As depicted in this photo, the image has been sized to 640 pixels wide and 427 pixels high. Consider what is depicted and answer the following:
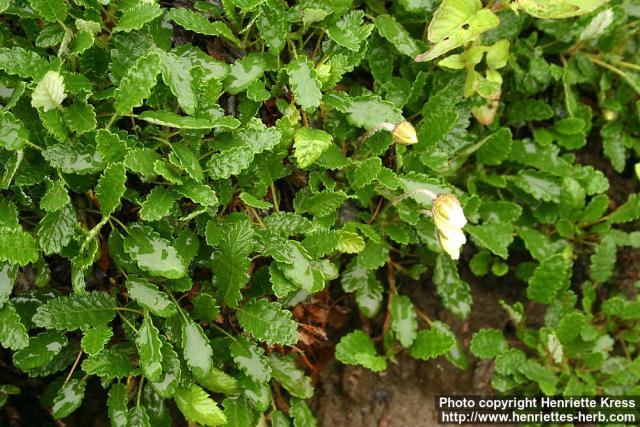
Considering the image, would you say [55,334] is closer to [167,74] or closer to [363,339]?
[167,74]

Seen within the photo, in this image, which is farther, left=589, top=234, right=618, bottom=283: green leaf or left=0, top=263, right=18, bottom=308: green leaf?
left=589, top=234, right=618, bottom=283: green leaf

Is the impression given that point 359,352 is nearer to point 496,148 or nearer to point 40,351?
point 496,148

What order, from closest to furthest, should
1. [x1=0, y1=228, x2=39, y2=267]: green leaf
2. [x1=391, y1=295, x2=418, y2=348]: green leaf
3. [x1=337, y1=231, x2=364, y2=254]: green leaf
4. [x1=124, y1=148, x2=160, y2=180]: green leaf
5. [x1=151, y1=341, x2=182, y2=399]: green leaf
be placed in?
[x1=0, y1=228, x2=39, y2=267]: green leaf → [x1=124, y1=148, x2=160, y2=180]: green leaf → [x1=151, y1=341, x2=182, y2=399]: green leaf → [x1=337, y1=231, x2=364, y2=254]: green leaf → [x1=391, y1=295, x2=418, y2=348]: green leaf

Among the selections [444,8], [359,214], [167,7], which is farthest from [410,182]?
[167,7]

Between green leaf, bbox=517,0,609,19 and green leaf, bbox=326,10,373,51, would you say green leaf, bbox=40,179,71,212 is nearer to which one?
green leaf, bbox=326,10,373,51

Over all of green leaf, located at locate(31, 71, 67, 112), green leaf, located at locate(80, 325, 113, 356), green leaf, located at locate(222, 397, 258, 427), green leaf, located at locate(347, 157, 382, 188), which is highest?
green leaf, located at locate(31, 71, 67, 112)

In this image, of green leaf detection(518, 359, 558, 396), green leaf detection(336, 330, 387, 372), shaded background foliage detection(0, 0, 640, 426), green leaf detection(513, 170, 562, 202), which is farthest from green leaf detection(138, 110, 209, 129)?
green leaf detection(518, 359, 558, 396)

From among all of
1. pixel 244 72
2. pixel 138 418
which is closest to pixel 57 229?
pixel 138 418
